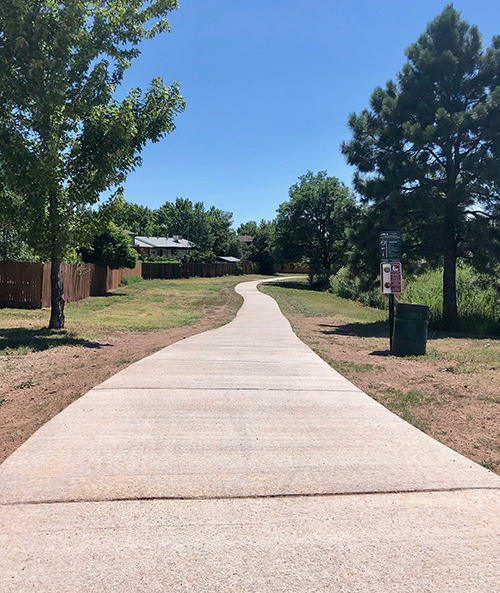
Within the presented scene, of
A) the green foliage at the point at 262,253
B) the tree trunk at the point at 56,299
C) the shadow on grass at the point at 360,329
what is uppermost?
the green foliage at the point at 262,253

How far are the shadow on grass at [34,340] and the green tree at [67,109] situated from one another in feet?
6.87

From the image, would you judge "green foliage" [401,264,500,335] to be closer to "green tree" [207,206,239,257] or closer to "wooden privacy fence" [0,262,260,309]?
"wooden privacy fence" [0,262,260,309]

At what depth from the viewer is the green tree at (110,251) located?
2842 centimetres

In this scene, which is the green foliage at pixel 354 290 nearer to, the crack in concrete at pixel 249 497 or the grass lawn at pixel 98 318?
the grass lawn at pixel 98 318

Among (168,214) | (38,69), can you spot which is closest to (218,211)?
(168,214)

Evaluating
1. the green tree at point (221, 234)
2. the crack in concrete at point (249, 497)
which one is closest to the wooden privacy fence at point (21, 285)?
the crack in concrete at point (249, 497)

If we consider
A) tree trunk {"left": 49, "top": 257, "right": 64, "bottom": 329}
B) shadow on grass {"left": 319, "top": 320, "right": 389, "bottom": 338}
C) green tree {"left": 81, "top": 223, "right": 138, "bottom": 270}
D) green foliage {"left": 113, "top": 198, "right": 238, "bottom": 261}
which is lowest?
shadow on grass {"left": 319, "top": 320, "right": 389, "bottom": 338}

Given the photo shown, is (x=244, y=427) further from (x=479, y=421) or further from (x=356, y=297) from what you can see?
(x=356, y=297)

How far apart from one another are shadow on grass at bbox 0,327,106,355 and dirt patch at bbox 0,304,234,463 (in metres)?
0.27

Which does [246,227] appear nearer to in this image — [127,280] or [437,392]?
[127,280]

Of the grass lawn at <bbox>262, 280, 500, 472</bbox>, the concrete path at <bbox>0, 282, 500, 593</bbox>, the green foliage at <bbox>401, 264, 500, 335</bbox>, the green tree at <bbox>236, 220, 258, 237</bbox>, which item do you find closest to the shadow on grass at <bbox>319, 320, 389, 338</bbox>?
the grass lawn at <bbox>262, 280, 500, 472</bbox>

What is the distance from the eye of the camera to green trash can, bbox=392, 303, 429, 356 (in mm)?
10211

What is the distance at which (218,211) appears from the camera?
10938 cm

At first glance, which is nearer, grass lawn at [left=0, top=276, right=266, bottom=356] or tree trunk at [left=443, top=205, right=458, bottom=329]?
grass lawn at [left=0, top=276, right=266, bottom=356]
